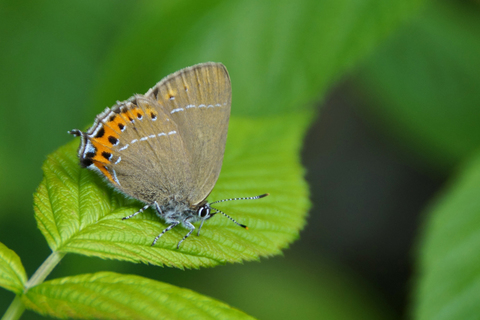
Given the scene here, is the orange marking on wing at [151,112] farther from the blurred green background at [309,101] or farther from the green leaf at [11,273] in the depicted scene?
the green leaf at [11,273]

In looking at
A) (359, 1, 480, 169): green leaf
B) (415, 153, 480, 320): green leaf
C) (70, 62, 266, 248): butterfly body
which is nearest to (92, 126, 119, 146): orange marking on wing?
(70, 62, 266, 248): butterfly body

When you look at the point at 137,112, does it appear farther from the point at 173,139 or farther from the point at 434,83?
the point at 434,83

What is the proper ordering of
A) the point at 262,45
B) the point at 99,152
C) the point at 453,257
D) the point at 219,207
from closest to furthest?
1. the point at 99,152
2. the point at 219,207
3. the point at 453,257
4. the point at 262,45

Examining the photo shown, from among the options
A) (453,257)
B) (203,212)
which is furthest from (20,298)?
(453,257)

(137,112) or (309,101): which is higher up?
(309,101)

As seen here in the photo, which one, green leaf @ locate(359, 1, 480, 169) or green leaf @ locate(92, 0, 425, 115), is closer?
green leaf @ locate(92, 0, 425, 115)

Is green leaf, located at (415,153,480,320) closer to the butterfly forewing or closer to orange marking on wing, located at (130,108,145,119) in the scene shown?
the butterfly forewing

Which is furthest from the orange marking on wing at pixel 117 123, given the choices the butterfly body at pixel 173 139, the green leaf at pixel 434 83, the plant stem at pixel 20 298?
the green leaf at pixel 434 83

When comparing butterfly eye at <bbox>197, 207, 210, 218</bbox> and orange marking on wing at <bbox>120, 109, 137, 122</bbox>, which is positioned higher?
orange marking on wing at <bbox>120, 109, 137, 122</bbox>

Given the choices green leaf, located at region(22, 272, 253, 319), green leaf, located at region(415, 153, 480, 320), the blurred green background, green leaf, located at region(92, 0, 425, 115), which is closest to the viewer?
green leaf, located at region(22, 272, 253, 319)
